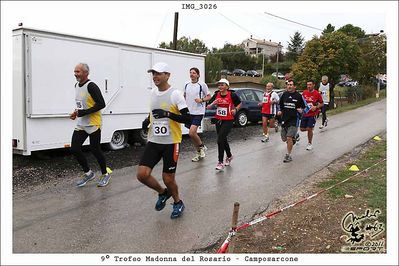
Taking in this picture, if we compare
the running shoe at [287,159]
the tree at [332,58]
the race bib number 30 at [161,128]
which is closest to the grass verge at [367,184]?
the running shoe at [287,159]

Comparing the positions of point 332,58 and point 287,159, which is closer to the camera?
point 287,159

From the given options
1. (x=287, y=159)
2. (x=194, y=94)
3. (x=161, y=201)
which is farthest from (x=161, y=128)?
(x=287, y=159)

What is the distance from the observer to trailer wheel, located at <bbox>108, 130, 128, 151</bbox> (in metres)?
8.93

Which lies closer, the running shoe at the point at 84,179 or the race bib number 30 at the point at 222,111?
the running shoe at the point at 84,179

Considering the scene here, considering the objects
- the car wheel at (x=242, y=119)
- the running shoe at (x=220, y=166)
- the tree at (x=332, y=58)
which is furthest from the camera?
the tree at (x=332, y=58)

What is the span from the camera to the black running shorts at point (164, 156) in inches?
180

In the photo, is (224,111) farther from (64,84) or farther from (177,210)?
(64,84)

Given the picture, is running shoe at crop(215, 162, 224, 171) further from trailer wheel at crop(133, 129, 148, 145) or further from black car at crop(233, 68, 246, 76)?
black car at crop(233, 68, 246, 76)

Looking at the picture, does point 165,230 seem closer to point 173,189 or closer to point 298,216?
point 173,189

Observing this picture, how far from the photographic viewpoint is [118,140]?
29.9 ft

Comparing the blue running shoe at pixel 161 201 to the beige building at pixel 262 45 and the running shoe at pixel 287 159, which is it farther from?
the beige building at pixel 262 45

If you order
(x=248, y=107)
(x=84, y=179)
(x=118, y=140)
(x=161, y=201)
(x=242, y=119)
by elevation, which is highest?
(x=248, y=107)

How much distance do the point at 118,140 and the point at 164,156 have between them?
478cm

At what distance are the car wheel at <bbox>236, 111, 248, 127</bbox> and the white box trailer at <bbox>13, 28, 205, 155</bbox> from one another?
474 centimetres
